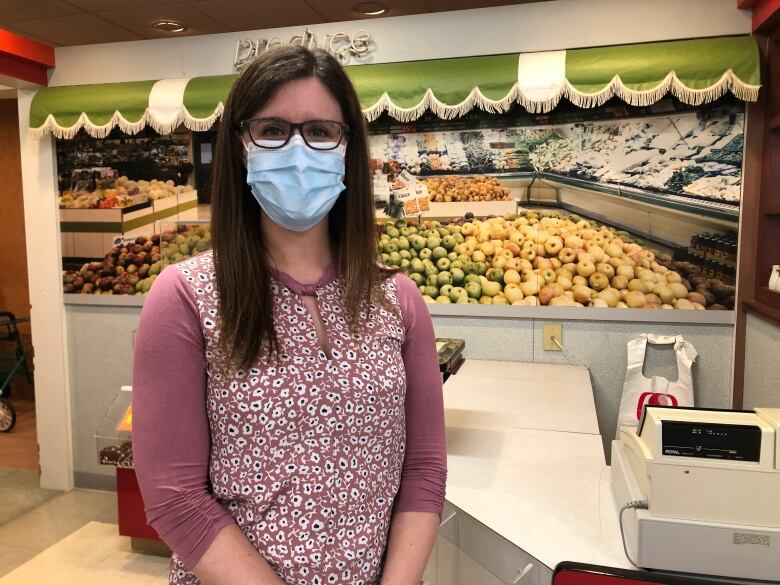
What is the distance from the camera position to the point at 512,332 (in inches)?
124

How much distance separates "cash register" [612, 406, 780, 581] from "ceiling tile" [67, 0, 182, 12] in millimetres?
3937

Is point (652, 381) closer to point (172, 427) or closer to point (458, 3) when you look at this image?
point (172, 427)

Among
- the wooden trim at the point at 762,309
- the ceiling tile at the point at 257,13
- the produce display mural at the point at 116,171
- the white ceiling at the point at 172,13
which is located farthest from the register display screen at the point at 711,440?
the ceiling tile at the point at 257,13

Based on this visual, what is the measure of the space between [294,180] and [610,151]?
7.84ft

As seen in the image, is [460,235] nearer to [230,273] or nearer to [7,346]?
[230,273]

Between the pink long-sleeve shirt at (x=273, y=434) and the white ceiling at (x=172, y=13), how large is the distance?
346cm

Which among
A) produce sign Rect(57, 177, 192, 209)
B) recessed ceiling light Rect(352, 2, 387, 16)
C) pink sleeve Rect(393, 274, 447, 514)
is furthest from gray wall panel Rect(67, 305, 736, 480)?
recessed ceiling light Rect(352, 2, 387, 16)

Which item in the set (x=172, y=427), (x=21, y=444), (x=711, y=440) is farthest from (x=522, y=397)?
(x=21, y=444)

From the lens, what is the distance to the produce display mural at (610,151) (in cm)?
279

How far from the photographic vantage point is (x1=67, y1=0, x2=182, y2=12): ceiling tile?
381 cm

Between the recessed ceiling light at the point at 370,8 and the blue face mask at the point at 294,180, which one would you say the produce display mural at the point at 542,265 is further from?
the blue face mask at the point at 294,180

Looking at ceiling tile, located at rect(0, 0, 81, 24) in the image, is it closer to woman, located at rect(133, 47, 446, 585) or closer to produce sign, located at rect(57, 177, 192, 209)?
produce sign, located at rect(57, 177, 192, 209)

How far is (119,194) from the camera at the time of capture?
3.69 metres

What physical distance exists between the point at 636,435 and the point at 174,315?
1033 millimetres
